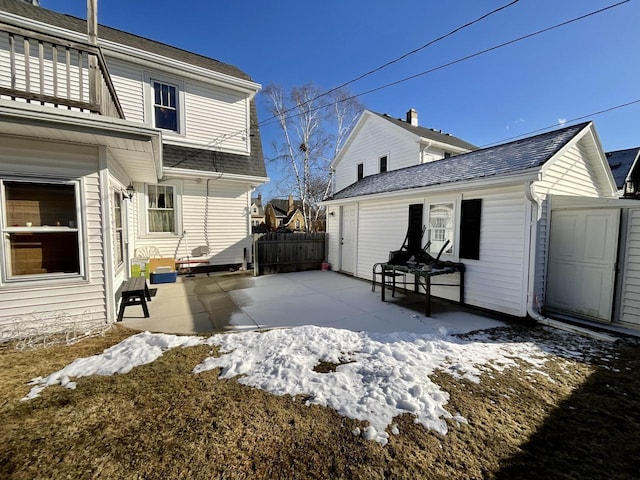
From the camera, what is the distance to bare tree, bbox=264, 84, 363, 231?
18406 millimetres

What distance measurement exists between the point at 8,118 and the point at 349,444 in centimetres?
486

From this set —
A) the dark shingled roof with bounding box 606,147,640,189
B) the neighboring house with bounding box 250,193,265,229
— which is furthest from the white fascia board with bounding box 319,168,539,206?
the neighboring house with bounding box 250,193,265,229

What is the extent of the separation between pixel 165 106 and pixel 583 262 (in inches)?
448

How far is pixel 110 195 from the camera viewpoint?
4.51m

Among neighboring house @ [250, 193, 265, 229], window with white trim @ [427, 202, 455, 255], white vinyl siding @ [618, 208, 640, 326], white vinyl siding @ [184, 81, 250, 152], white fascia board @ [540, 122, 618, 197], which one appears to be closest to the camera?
white vinyl siding @ [618, 208, 640, 326]

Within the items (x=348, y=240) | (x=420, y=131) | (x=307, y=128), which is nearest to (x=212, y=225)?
(x=348, y=240)

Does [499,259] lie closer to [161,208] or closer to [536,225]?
[536,225]

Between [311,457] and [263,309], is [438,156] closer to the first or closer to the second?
[263,309]

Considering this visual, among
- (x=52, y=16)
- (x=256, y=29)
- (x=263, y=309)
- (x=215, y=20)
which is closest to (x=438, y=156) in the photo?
(x=256, y=29)

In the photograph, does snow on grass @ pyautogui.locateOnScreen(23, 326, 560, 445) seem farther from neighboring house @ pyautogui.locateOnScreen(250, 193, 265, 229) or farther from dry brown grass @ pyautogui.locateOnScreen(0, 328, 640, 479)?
neighboring house @ pyautogui.locateOnScreen(250, 193, 265, 229)

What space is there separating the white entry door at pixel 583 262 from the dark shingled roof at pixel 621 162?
1216 centimetres

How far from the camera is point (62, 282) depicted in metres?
4.09

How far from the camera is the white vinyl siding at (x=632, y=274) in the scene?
457 centimetres

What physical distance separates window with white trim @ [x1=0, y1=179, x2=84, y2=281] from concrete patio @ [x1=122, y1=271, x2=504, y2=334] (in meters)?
1.39
